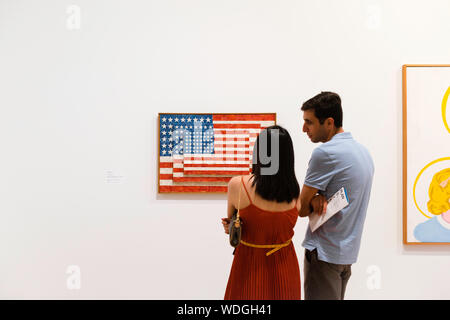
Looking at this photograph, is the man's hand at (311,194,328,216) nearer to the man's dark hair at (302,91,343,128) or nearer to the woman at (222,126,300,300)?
the woman at (222,126,300,300)

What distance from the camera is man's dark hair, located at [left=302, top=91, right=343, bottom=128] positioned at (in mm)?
1537

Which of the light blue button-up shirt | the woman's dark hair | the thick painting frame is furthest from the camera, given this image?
the thick painting frame

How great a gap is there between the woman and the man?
11cm

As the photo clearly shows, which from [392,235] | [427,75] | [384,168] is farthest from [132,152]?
[427,75]

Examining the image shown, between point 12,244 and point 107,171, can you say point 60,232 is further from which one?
point 107,171

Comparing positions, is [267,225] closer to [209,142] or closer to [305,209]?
[305,209]

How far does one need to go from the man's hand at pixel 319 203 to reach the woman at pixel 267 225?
10 cm

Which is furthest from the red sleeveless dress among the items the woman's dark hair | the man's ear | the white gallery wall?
the white gallery wall

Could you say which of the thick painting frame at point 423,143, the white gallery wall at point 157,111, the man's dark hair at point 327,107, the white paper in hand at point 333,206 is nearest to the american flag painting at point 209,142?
the white gallery wall at point 157,111

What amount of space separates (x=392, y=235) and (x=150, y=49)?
7.49 ft

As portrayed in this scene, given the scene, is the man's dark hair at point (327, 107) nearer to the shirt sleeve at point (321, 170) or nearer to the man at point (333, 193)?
the man at point (333, 193)

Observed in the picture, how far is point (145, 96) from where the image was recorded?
236 centimetres

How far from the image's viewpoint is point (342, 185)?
149cm

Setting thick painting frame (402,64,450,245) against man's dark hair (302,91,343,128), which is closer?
man's dark hair (302,91,343,128)
